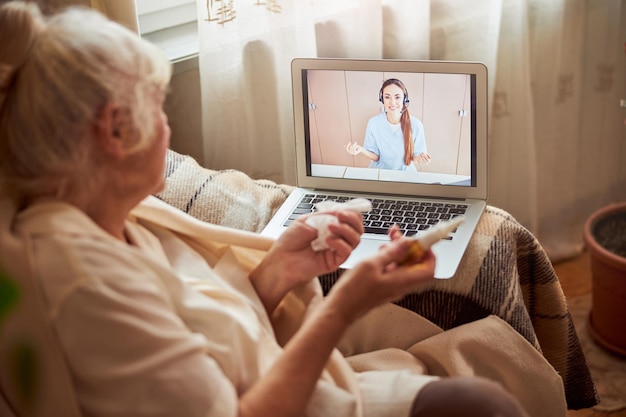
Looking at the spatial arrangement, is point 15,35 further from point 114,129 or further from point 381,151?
point 381,151

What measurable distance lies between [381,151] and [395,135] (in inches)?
1.7

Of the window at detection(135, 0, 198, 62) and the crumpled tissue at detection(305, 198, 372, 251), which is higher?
the window at detection(135, 0, 198, 62)

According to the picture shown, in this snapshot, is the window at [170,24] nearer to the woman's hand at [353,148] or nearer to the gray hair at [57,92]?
the woman's hand at [353,148]

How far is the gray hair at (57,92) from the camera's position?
94 cm

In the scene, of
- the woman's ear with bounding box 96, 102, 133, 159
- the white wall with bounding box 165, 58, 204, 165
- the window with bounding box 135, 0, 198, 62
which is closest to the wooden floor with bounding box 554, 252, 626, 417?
the white wall with bounding box 165, 58, 204, 165

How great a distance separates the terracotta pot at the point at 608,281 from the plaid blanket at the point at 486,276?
40 cm

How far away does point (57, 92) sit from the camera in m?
0.94

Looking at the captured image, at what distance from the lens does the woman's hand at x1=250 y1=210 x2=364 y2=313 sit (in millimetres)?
1277

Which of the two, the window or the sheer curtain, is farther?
the window

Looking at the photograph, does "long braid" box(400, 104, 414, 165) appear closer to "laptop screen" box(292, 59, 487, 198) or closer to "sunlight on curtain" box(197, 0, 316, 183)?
"laptop screen" box(292, 59, 487, 198)

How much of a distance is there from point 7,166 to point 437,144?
864mm

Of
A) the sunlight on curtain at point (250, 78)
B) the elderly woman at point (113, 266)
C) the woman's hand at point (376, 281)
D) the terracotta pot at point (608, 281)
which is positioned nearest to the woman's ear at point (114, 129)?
the elderly woman at point (113, 266)

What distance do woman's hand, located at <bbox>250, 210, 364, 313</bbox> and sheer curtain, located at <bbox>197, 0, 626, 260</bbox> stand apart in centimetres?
63

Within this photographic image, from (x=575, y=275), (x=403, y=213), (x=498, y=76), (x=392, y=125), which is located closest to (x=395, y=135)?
(x=392, y=125)
